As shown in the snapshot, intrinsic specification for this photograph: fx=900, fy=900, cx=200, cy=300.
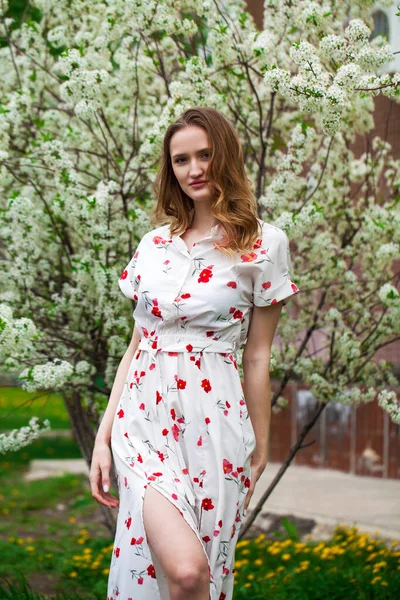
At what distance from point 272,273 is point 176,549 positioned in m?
0.91

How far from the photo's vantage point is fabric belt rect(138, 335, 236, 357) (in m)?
2.77

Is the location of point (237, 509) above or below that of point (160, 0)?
below

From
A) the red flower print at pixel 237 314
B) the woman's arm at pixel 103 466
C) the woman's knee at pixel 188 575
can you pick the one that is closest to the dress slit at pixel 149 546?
the woman's knee at pixel 188 575

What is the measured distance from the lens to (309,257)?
15.6 ft

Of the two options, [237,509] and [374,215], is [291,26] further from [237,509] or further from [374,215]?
[237,509]

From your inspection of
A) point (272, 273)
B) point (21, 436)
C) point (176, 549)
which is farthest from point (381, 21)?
point (176, 549)

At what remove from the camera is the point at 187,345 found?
2766 mm

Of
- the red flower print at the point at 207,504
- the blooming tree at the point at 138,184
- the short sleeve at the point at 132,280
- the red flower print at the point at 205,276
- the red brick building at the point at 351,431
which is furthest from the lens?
the red brick building at the point at 351,431

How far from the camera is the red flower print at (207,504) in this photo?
2670 millimetres

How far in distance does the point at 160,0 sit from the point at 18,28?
1609 millimetres

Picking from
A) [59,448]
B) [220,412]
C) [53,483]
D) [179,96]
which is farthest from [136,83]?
[59,448]

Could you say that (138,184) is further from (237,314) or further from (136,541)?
(136,541)

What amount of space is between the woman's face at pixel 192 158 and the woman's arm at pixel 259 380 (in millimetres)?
424

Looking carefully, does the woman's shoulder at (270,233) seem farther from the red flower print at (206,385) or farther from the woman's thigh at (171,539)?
the woman's thigh at (171,539)
